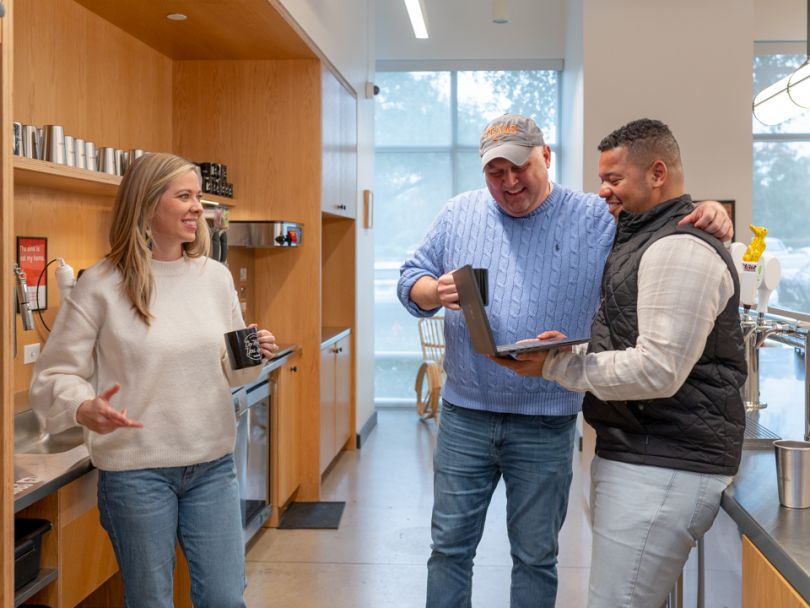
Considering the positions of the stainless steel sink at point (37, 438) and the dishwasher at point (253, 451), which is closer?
Result: the stainless steel sink at point (37, 438)

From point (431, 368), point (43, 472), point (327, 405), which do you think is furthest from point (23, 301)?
point (431, 368)

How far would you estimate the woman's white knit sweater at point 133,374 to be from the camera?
2088mm

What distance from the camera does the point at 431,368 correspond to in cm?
732

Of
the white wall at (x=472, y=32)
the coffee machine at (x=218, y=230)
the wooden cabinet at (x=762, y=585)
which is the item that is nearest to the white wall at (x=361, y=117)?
the white wall at (x=472, y=32)

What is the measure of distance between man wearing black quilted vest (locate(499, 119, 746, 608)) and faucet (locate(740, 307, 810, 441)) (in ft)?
1.86

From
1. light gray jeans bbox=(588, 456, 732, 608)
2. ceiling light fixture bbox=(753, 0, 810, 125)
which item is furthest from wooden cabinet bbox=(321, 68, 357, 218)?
light gray jeans bbox=(588, 456, 732, 608)

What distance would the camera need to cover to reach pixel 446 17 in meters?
7.85

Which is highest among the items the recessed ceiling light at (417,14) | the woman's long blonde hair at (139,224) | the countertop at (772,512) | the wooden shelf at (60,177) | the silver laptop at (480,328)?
the recessed ceiling light at (417,14)

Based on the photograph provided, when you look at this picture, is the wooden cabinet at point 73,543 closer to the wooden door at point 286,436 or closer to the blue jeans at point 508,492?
the blue jeans at point 508,492

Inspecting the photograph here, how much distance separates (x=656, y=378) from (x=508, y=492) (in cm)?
87

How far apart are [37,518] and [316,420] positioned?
2683mm

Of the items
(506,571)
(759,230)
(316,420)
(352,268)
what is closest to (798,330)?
(759,230)

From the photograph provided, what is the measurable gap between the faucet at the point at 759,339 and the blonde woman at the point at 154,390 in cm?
142

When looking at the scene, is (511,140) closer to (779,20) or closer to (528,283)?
(528,283)
